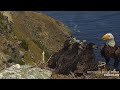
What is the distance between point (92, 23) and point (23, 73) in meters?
3.37

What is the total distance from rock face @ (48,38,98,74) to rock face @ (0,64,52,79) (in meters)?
0.69

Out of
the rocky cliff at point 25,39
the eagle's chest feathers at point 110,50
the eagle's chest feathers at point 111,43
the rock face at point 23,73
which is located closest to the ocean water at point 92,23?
the eagle's chest feathers at point 111,43

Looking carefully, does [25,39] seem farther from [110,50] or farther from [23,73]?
[110,50]

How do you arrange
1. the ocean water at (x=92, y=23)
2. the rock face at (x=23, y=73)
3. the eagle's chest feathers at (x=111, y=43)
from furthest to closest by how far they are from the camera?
the eagle's chest feathers at (x=111, y=43)
the ocean water at (x=92, y=23)
the rock face at (x=23, y=73)

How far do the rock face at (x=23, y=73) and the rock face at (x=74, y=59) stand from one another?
694 mm

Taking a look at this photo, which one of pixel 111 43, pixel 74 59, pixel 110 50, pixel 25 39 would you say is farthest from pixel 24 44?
pixel 111 43

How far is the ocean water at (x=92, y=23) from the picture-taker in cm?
2142

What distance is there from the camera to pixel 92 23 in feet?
72.1

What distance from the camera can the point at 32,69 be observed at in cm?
2183

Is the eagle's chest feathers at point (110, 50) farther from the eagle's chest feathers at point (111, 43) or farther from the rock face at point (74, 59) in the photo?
the rock face at point (74, 59)

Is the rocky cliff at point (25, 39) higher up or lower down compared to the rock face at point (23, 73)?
higher up

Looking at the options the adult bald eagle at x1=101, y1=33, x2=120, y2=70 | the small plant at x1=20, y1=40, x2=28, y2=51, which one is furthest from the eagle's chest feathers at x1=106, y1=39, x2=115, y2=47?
the small plant at x1=20, y1=40, x2=28, y2=51
